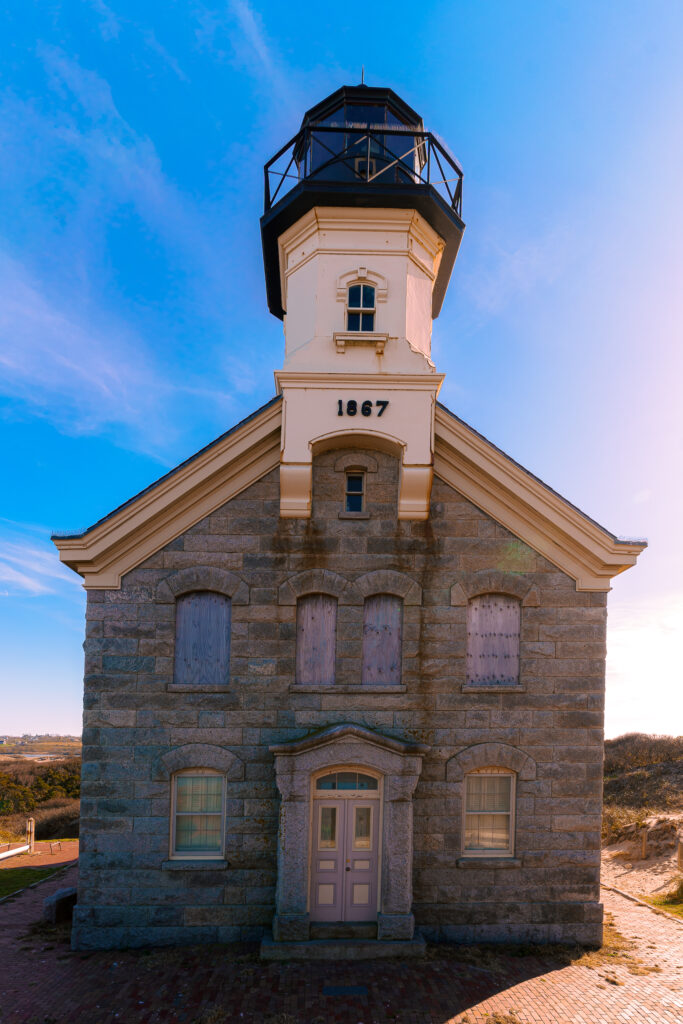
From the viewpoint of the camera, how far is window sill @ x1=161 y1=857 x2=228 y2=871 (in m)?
11.5

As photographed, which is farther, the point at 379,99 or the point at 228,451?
the point at 379,99

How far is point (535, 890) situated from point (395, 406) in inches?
385

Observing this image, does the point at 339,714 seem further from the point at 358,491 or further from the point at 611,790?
the point at 611,790

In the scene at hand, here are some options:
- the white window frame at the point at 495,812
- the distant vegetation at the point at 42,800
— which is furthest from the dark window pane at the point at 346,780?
the distant vegetation at the point at 42,800

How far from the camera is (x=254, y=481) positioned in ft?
40.8

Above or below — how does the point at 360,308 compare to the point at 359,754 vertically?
above

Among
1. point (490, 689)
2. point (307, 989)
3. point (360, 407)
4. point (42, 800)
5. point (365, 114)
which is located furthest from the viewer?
point (42, 800)

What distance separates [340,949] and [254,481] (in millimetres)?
8645

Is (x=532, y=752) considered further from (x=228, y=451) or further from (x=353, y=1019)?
(x=228, y=451)

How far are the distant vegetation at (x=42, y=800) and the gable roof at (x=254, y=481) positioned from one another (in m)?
15.3

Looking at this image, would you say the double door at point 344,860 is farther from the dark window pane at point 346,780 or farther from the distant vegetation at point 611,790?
the distant vegetation at point 611,790

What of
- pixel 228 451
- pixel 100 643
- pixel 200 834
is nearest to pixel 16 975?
pixel 200 834

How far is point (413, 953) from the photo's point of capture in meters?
10.9

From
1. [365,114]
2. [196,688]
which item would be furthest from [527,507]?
[365,114]
